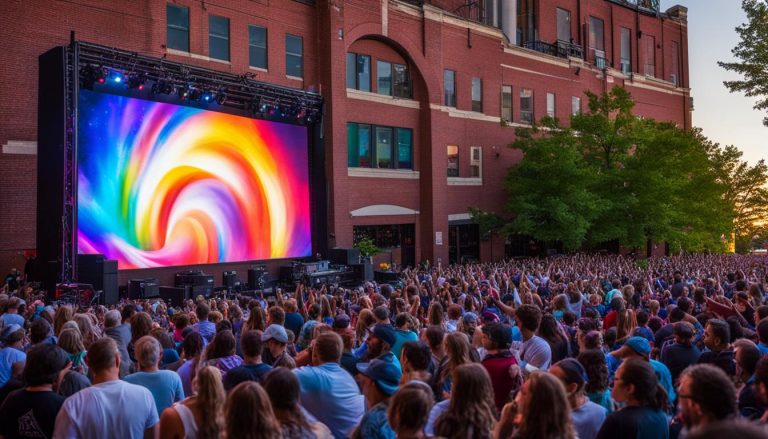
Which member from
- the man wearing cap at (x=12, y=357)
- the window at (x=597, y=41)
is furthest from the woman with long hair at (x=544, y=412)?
the window at (x=597, y=41)

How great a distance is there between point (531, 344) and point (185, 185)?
19395 mm

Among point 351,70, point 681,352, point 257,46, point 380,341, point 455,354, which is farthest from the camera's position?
point 351,70

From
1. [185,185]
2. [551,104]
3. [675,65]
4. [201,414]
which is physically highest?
[675,65]

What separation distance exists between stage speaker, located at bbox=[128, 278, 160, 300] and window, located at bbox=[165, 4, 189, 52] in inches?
381

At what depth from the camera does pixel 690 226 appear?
39688 mm

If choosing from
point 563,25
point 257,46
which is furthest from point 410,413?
point 563,25

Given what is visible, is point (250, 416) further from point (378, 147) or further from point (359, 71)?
point (378, 147)

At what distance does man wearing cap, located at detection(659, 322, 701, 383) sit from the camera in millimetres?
7298

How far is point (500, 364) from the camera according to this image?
6.04 meters

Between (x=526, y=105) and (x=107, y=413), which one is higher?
(x=526, y=105)

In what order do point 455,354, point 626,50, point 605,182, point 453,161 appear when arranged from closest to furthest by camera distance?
point 455,354
point 605,182
point 453,161
point 626,50

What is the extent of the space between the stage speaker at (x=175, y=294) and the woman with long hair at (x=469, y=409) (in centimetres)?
1882

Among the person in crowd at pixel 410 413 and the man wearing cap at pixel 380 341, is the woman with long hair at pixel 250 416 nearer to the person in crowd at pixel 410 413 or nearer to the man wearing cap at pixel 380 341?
the person in crowd at pixel 410 413

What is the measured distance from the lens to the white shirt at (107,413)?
4.57 m
